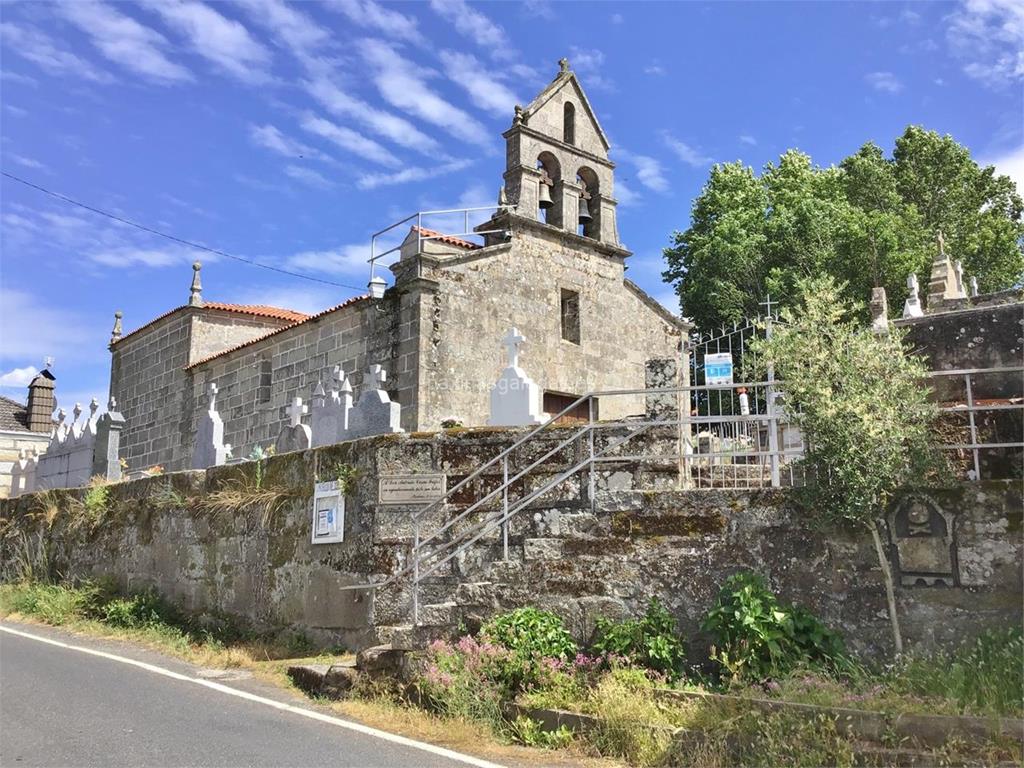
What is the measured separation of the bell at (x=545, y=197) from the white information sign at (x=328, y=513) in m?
10.0

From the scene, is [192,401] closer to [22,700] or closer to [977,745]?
[22,700]

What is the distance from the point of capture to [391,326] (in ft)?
53.3

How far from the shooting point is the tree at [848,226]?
1009 inches

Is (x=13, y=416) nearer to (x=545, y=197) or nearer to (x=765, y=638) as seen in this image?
(x=545, y=197)

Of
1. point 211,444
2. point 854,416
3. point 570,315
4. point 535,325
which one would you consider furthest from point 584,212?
point 854,416

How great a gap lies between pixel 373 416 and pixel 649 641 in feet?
15.6

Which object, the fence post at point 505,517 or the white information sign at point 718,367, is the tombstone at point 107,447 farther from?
the white information sign at point 718,367

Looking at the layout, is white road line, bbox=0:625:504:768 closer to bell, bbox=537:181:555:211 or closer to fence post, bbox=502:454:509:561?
fence post, bbox=502:454:509:561

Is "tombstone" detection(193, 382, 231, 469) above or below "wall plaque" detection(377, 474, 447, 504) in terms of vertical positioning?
above

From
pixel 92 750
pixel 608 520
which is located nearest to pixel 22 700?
pixel 92 750

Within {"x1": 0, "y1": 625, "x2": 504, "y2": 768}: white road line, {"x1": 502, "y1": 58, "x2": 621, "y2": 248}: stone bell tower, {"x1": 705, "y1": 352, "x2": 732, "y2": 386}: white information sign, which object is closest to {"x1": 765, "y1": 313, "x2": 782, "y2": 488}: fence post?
{"x1": 705, "y1": 352, "x2": 732, "y2": 386}: white information sign

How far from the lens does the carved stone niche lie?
6500mm

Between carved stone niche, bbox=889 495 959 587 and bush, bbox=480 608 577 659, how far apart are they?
112 inches

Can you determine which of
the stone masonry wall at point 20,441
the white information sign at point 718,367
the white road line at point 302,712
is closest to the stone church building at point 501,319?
the white information sign at point 718,367
